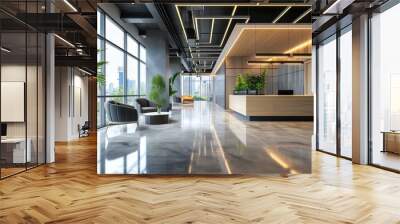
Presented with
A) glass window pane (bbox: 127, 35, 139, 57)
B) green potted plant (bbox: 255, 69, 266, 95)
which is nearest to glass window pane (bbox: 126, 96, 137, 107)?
glass window pane (bbox: 127, 35, 139, 57)

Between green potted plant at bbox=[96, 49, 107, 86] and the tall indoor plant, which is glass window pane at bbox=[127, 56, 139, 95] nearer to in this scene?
green potted plant at bbox=[96, 49, 107, 86]

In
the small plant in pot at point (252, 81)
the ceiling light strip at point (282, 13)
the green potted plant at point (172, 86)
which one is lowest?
the green potted plant at point (172, 86)

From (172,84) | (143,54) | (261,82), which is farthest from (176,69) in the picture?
(261,82)

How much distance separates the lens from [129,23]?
591cm

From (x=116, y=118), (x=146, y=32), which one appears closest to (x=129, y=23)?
(x=146, y=32)

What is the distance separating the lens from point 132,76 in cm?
574

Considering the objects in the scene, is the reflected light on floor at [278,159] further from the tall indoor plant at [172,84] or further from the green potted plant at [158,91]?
the green potted plant at [158,91]

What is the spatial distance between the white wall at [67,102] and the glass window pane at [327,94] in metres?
7.59

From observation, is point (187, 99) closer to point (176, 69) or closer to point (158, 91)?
point (176, 69)

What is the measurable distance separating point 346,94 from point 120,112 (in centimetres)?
460

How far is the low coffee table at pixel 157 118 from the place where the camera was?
5715 mm

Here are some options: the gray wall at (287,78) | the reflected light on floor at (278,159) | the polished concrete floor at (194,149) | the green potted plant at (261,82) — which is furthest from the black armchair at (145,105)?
the green potted plant at (261,82)

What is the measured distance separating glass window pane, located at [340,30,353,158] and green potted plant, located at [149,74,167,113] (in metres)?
3.81

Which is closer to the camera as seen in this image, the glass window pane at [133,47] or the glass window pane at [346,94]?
the glass window pane at [133,47]
